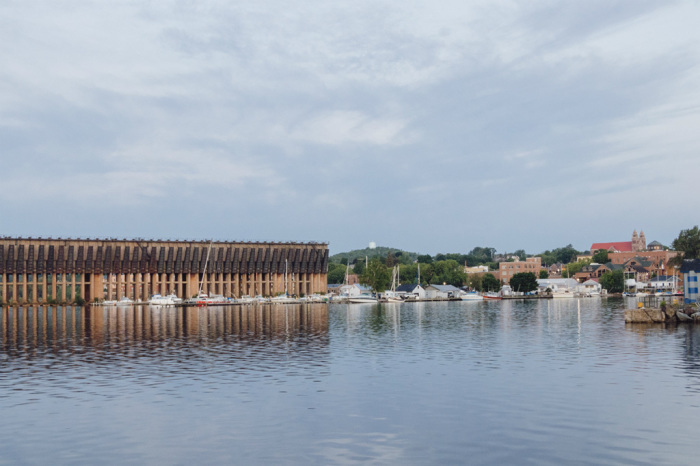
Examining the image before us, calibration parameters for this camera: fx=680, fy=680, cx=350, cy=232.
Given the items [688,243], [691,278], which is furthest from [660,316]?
[688,243]

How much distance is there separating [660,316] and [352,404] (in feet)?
222

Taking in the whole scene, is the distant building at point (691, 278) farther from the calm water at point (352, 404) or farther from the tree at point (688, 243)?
the tree at point (688, 243)

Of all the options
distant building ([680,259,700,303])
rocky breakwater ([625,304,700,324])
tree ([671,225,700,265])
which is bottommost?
rocky breakwater ([625,304,700,324])

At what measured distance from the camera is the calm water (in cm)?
2270

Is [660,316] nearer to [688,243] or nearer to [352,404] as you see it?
[352,404]

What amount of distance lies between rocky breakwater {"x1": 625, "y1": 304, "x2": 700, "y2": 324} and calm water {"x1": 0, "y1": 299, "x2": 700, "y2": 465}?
31.4 m

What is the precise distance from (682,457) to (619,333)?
52.8 m

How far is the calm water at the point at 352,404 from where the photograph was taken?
22.7 metres

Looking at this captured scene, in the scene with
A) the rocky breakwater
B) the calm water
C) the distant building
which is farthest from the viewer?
the distant building

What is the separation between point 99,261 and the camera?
19775 cm

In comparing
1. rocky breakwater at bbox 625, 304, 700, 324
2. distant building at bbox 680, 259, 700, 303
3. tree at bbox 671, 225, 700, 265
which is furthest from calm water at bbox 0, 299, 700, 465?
tree at bbox 671, 225, 700, 265

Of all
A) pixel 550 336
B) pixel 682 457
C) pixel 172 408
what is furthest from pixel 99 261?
pixel 682 457

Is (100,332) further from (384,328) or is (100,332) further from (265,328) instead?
(384,328)

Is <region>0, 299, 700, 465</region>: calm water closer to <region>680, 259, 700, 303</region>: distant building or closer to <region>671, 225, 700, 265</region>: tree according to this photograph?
<region>680, 259, 700, 303</region>: distant building
